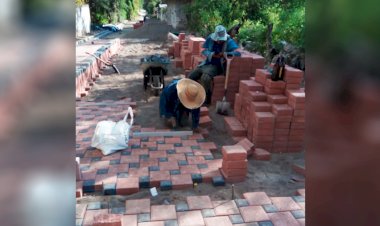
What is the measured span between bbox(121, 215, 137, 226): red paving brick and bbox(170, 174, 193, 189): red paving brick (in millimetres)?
807

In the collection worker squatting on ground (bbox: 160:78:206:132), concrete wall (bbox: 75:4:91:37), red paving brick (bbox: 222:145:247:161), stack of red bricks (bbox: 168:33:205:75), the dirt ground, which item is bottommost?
the dirt ground

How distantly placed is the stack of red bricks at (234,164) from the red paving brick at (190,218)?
90cm

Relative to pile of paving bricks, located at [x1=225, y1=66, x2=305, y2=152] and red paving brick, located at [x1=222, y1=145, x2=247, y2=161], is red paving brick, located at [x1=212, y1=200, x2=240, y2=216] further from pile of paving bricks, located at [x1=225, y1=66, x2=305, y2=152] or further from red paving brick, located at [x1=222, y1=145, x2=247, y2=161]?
pile of paving bricks, located at [x1=225, y1=66, x2=305, y2=152]

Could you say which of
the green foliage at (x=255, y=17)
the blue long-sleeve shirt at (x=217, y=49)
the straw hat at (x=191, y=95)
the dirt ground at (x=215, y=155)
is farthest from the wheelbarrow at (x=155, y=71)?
the green foliage at (x=255, y=17)

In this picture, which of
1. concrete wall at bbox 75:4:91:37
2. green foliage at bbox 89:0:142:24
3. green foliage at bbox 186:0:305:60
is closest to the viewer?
green foliage at bbox 186:0:305:60

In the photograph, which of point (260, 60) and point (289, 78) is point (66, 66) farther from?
point (260, 60)

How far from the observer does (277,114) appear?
4941 mm

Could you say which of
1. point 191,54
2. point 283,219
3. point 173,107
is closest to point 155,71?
point 191,54

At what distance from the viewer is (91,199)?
12.0 ft

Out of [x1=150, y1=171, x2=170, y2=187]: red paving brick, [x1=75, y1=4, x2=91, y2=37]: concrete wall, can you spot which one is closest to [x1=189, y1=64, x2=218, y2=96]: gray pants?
[x1=150, y1=171, x2=170, y2=187]: red paving brick

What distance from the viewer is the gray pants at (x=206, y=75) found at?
21.9 feet

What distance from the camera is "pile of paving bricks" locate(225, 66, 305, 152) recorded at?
4945 millimetres

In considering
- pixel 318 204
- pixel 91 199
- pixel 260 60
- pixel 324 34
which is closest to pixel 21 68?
pixel 324 34

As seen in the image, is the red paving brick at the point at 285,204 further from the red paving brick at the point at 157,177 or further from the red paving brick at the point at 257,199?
the red paving brick at the point at 157,177
